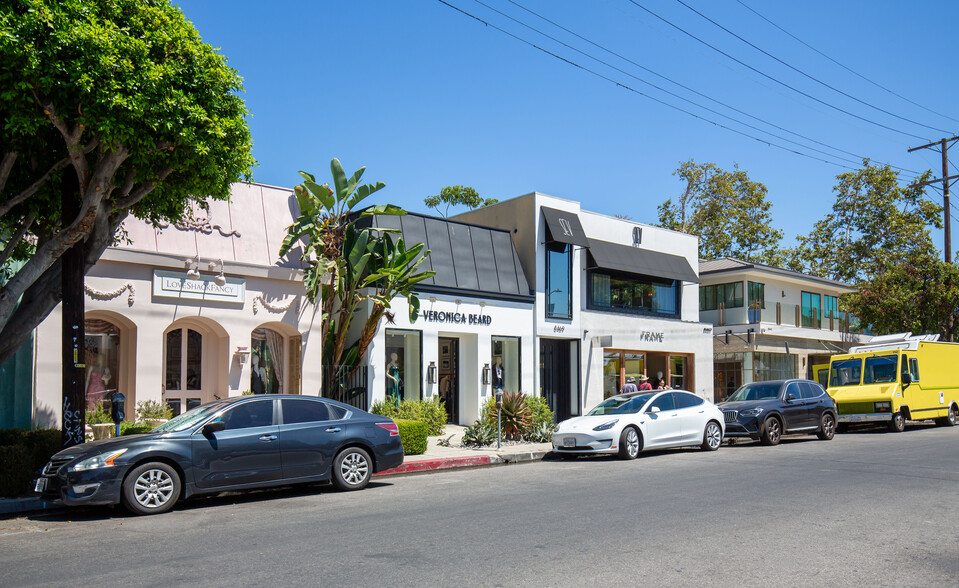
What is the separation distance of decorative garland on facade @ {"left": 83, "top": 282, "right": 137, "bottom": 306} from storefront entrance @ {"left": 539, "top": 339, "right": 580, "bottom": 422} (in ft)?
41.5

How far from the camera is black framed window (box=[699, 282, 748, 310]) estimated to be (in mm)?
34281

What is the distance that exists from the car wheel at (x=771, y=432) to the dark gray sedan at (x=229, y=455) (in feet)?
33.3

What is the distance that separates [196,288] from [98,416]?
10.6ft

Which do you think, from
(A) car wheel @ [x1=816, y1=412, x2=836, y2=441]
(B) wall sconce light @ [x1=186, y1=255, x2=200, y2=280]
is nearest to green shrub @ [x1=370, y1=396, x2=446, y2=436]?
(B) wall sconce light @ [x1=186, y1=255, x2=200, y2=280]

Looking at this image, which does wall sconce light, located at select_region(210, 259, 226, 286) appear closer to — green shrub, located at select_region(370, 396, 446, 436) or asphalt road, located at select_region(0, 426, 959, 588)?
green shrub, located at select_region(370, 396, 446, 436)

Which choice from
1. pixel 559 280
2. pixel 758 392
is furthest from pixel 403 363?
pixel 758 392

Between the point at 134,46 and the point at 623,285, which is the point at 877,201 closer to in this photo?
the point at 623,285

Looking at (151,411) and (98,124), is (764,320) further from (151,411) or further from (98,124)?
(98,124)

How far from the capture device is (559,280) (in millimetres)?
23766

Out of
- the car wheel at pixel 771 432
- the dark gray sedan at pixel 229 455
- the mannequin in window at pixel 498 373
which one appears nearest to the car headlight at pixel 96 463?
the dark gray sedan at pixel 229 455

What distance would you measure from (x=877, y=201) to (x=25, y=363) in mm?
43525

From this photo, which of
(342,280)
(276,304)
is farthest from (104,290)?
(342,280)

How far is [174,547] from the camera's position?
7.54 m

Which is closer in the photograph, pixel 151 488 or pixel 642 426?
pixel 151 488
